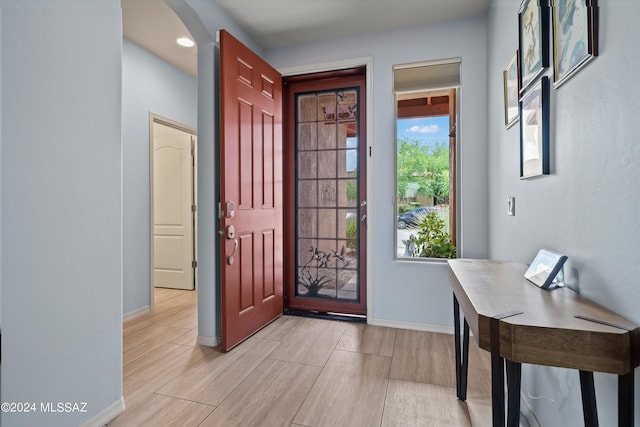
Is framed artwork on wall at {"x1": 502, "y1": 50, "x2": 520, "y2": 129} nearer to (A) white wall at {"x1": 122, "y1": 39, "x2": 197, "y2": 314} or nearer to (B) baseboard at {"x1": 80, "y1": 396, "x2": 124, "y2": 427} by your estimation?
(B) baseboard at {"x1": 80, "y1": 396, "x2": 124, "y2": 427}

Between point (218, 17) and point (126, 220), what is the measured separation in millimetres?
2020

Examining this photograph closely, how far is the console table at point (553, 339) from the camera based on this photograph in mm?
796

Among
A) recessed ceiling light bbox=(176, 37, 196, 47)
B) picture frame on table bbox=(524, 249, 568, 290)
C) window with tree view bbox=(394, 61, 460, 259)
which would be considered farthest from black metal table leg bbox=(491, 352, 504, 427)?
recessed ceiling light bbox=(176, 37, 196, 47)

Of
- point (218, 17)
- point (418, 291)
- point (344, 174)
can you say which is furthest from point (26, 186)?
point (418, 291)

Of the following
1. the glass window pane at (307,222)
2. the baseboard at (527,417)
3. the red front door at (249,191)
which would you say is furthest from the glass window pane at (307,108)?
the baseboard at (527,417)

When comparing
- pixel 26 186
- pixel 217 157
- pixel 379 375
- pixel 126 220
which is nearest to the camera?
pixel 26 186

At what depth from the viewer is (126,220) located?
3.19 metres

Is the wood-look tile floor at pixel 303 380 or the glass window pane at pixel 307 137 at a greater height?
the glass window pane at pixel 307 137

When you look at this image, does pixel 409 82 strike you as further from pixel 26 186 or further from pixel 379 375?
pixel 26 186

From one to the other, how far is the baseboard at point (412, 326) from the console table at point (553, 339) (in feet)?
5.90

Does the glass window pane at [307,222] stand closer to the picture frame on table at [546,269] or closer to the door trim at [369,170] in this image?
the door trim at [369,170]

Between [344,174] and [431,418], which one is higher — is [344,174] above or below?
above

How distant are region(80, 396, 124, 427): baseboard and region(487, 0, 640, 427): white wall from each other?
1.99 metres

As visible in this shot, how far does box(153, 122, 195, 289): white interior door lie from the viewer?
4293mm
